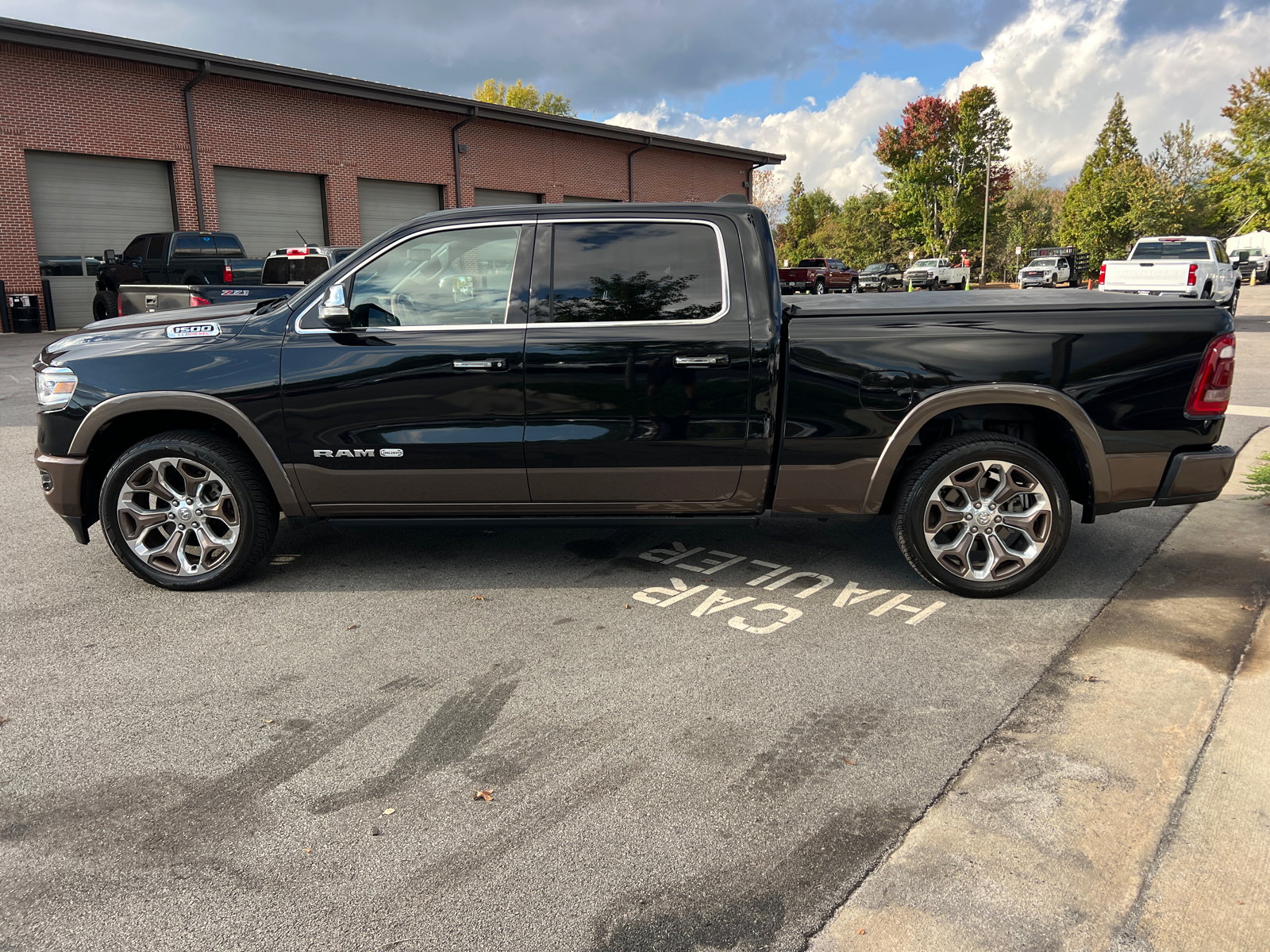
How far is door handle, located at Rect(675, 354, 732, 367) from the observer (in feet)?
14.8

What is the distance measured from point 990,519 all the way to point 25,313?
80.0 ft

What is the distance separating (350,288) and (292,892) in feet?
9.84

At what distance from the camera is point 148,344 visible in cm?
474

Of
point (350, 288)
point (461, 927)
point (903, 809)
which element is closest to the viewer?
point (461, 927)

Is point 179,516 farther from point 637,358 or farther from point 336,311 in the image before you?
point 637,358

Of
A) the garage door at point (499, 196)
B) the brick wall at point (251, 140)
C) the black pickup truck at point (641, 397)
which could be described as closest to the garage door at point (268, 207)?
the brick wall at point (251, 140)

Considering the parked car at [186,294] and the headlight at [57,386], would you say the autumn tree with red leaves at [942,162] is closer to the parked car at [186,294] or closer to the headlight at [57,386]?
the parked car at [186,294]

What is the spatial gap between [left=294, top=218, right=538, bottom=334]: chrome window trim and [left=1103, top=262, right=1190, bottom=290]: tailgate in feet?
61.9

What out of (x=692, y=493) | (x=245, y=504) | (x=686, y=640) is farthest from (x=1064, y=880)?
(x=245, y=504)

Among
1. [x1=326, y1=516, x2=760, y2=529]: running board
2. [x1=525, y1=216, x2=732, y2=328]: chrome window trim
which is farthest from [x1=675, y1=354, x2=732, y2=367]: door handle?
[x1=326, y1=516, x2=760, y2=529]: running board

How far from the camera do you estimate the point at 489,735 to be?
3.42 metres

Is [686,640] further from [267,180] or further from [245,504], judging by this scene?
[267,180]

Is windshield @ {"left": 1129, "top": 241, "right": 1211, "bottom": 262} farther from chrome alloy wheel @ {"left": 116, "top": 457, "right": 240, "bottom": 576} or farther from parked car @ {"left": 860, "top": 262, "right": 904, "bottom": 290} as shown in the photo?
parked car @ {"left": 860, "top": 262, "right": 904, "bottom": 290}

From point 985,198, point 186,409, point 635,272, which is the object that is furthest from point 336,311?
point 985,198
